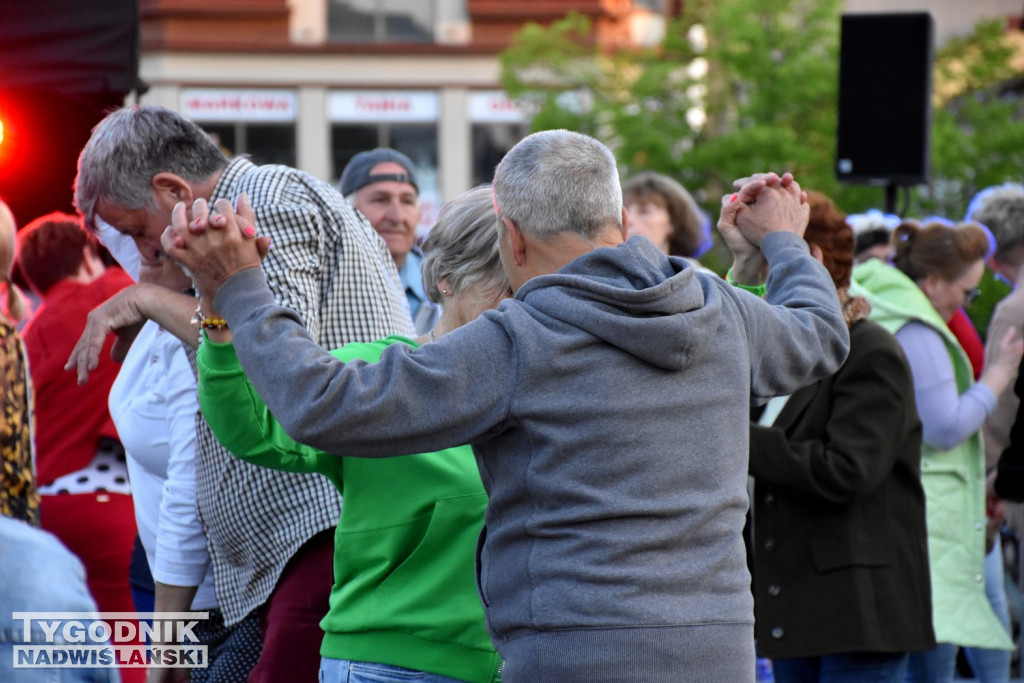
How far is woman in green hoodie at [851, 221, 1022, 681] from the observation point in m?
4.28

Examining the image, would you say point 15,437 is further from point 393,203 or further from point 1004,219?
point 1004,219

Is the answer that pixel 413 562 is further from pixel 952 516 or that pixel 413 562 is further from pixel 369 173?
pixel 369 173

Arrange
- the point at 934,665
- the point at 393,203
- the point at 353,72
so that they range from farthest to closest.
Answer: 1. the point at 353,72
2. the point at 393,203
3. the point at 934,665

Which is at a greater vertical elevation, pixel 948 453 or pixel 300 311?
pixel 300 311

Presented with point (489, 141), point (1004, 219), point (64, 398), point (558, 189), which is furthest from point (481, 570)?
point (489, 141)

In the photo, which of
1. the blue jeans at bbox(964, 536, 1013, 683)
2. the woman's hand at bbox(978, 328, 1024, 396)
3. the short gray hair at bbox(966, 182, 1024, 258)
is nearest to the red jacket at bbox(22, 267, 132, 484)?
the woman's hand at bbox(978, 328, 1024, 396)

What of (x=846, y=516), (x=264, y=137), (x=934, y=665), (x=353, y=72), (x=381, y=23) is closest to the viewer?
(x=846, y=516)

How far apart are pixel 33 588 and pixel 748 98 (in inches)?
721

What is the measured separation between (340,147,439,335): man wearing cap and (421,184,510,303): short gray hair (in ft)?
8.32

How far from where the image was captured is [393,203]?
5367mm

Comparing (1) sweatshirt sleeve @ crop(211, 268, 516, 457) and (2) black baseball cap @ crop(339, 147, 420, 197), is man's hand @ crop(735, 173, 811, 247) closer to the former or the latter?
(1) sweatshirt sleeve @ crop(211, 268, 516, 457)

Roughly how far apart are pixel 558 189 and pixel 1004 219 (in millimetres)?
4187

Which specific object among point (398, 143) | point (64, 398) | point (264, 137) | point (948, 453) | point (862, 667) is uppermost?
point (264, 137)

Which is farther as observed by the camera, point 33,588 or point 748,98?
point 748,98
